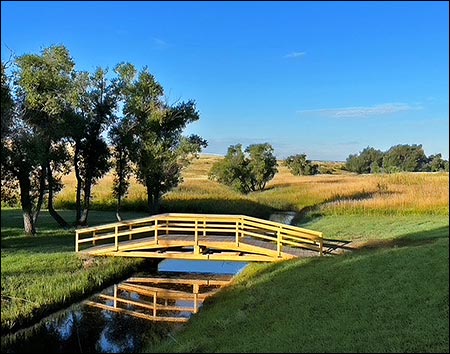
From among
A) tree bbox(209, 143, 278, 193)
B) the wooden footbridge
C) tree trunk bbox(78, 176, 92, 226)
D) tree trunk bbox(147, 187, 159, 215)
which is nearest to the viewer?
the wooden footbridge

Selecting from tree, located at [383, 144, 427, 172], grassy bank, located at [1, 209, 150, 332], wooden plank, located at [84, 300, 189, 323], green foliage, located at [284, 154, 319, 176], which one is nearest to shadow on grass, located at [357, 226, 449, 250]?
tree, located at [383, 144, 427, 172]

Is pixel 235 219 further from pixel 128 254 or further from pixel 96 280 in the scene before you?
pixel 96 280

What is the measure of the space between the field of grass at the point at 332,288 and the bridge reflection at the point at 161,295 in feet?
2.06

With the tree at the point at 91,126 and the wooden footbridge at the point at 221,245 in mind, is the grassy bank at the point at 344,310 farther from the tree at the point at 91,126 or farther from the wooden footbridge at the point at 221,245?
the tree at the point at 91,126

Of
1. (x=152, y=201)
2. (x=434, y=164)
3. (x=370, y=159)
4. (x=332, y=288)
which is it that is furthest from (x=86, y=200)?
(x=434, y=164)

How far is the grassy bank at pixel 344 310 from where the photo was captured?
22.9ft

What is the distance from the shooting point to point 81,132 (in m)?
22.1

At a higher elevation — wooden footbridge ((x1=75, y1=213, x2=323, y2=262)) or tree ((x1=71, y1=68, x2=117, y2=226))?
tree ((x1=71, y1=68, x2=117, y2=226))

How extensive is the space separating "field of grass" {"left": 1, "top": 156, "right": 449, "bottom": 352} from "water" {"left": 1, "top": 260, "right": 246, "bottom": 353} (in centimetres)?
50

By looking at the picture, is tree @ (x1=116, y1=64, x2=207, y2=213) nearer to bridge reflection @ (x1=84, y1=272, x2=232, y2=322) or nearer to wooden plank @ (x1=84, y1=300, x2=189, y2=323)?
bridge reflection @ (x1=84, y1=272, x2=232, y2=322)

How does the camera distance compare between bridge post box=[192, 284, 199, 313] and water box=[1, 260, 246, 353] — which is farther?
bridge post box=[192, 284, 199, 313]

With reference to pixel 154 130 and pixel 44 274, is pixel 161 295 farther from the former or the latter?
pixel 154 130

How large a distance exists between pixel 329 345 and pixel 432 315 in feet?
5.77

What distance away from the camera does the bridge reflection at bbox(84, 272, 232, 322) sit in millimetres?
13113
